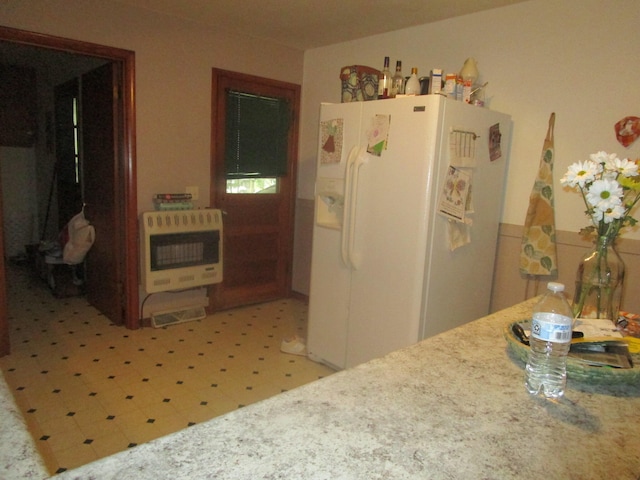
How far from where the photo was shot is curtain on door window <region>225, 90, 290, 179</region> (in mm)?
3740

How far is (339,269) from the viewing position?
269cm

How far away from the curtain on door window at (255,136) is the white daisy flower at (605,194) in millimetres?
2994

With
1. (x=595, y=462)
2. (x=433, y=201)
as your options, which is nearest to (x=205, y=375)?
(x=433, y=201)

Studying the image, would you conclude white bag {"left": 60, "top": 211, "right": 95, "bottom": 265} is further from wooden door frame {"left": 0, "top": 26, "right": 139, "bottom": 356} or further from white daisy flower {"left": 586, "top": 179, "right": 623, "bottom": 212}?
white daisy flower {"left": 586, "top": 179, "right": 623, "bottom": 212}

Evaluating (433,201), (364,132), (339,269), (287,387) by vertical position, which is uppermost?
(364,132)

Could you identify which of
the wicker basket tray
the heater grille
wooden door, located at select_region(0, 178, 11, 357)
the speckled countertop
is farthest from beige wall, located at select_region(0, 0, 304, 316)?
the wicker basket tray

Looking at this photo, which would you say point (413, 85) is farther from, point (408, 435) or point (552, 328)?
point (408, 435)

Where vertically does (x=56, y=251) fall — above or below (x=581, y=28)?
below

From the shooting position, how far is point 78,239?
3709 mm

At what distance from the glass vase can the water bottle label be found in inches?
16.2

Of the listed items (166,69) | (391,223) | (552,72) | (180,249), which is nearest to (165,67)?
(166,69)

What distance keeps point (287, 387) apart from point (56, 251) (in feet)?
9.32

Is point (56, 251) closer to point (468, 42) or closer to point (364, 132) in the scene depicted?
point (364, 132)

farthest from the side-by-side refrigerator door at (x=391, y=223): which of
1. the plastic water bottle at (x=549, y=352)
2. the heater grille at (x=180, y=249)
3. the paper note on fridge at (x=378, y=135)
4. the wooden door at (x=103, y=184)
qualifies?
the wooden door at (x=103, y=184)
